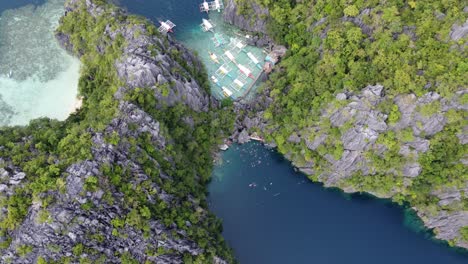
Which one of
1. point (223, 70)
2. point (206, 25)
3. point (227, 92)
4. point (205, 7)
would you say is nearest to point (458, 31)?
point (227, 92)

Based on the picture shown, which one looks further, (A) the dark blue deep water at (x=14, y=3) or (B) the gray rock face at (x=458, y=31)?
(A) the dark blue deep water at (x=14, y=3)

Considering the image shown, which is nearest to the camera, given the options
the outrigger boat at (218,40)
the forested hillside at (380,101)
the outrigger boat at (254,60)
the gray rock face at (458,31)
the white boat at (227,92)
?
the gray rock face at (458,31)

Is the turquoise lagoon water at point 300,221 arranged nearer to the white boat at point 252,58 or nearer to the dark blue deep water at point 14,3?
the white boat at point 252,58

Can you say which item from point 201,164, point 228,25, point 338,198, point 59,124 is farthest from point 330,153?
point 59,124

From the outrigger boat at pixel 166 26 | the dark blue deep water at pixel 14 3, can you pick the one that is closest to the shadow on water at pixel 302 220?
the outrigger boat at pixel 166 26

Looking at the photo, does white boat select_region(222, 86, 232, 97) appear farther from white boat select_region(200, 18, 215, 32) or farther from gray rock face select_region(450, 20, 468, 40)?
gray rock face select_region(450, 20, 468, 40)

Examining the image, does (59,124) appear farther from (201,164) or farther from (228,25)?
(228,25)

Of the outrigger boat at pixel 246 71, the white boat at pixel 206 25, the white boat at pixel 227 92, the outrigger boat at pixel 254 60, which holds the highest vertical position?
the white boat at pixel 206 25

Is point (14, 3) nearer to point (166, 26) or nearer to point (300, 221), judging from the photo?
point (166, 26)
